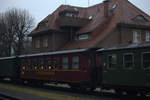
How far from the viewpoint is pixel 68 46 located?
1521 inches

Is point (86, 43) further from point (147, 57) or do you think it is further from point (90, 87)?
point (147, 57)

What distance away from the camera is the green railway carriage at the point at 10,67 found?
94.2ft

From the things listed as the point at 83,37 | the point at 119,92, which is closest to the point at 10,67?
the point at 83,37

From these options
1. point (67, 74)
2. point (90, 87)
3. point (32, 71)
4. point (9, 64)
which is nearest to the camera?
point (90, 87)

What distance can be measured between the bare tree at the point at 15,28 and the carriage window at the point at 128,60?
4084 cm

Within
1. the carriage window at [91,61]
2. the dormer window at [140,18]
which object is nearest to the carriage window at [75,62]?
→ the carriage window at [91,61]

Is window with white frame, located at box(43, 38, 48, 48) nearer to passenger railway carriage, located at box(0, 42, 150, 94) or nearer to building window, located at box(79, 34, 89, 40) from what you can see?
building window, located at box(79, 34, 89, 40)

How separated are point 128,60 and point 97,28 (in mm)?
21827

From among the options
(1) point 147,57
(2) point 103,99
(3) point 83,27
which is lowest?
(2) point 103,99

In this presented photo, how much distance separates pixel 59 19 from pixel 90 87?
2297 cm

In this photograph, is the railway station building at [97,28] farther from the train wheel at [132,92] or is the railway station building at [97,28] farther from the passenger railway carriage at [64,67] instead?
the train wheel at [132,92]

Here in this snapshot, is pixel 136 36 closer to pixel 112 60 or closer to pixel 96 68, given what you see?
pixel 96 68

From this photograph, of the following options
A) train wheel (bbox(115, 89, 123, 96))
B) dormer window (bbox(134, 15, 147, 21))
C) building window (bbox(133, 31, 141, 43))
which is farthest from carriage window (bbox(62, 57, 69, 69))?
dormer window (bbox(134, 15, 147, 21))

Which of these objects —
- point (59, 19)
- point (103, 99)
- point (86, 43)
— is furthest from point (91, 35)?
point (103, 99)
